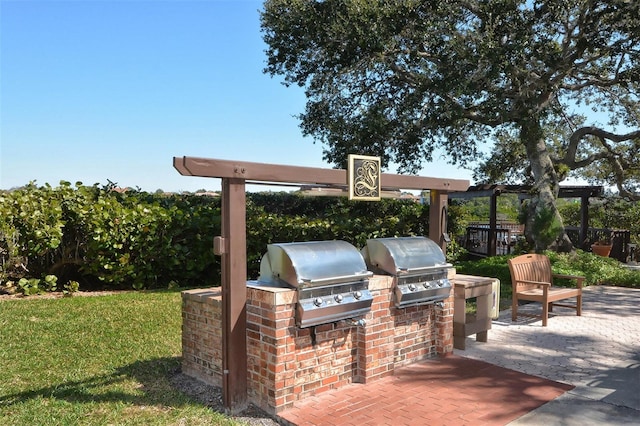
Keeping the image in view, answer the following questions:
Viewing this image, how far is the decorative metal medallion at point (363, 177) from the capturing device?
420cm

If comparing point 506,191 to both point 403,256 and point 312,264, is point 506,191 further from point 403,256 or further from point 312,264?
point 312,264

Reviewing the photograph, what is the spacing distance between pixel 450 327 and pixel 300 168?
245cm

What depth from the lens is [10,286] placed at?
721 centimetres

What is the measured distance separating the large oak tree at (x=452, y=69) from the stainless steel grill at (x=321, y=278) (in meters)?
8.75

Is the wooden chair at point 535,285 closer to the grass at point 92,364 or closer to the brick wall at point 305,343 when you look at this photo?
the brick wall at point 305,343

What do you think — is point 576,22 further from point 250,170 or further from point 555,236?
point 250,170

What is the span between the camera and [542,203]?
1312cm

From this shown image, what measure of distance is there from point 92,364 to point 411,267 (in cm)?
317

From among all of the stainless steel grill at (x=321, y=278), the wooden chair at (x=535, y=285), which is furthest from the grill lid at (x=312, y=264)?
the wooden chair at (x=535, y=285)

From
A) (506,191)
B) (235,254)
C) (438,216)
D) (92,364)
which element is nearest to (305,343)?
(235,254)

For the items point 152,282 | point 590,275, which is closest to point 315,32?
point 152,282

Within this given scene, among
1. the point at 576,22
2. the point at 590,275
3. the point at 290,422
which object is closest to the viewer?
the point at 290,422

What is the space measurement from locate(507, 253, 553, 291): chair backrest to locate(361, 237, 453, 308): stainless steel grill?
238cm

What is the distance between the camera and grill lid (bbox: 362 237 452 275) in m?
4.45
